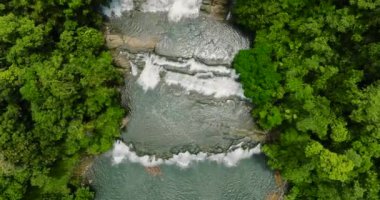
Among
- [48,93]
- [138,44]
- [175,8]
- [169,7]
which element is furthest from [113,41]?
[48,93]

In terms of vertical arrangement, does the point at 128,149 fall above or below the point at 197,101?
below

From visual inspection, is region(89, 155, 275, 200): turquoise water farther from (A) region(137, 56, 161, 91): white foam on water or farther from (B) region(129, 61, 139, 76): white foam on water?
(B) region(129, 61, 139, 76): white foam on water

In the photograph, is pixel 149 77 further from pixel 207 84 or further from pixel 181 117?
pixel 207 84

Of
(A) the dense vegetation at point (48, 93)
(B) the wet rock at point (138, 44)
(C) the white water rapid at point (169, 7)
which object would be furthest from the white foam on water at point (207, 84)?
(A) the dense vegetation at point (48, 93)

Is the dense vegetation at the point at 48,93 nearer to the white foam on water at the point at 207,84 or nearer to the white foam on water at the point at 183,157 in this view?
the white foam on water at the point at 183,157

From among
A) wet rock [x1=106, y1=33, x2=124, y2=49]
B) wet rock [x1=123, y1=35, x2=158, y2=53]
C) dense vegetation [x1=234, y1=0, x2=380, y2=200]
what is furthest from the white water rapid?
dense vegetation [x1=234, y1=0, x2=380, y2=200]

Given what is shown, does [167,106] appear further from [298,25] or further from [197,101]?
[298,25]

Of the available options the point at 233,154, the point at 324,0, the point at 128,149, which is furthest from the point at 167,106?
the point at 324,0
